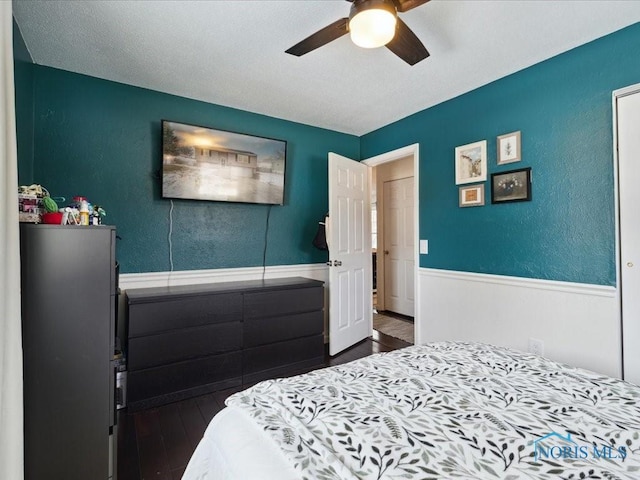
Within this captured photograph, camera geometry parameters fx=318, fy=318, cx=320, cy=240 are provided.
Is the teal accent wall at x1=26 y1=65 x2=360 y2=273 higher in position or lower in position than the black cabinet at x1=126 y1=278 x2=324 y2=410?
higher

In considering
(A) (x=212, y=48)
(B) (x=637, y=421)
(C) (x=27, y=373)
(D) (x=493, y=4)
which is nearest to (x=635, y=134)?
(D) (x=493, y=4)

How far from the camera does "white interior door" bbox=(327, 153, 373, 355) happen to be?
321 centimetres

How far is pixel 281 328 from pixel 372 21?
230cm

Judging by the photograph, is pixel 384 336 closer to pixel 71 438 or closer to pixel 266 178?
pixel 266 178

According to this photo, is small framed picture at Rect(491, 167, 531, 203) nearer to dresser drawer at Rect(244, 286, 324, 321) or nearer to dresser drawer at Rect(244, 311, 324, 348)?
dresser drawer at Rect(244, 286, 324, 321)

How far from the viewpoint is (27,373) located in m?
1.27

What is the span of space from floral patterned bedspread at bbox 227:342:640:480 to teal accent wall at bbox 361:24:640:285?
123 cm

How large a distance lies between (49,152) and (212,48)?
143 cm

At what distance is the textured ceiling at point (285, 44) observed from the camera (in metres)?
1.75

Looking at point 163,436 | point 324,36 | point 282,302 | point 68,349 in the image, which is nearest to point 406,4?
point 324,36

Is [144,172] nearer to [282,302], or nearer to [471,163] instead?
[282,302]

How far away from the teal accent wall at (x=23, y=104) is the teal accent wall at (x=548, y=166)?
3.10m

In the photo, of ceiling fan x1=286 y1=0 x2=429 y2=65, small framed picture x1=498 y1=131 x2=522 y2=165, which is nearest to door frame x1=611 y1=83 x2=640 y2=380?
small framed picture x1=498 y1=131 x2=522 y2=165

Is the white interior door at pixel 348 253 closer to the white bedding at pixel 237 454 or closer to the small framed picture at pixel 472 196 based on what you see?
the small framed picture at pixel 472 196
